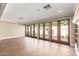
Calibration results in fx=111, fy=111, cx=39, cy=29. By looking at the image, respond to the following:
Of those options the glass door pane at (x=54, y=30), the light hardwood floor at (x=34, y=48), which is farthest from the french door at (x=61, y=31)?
the light hardwood floor at (x=34, y=48)

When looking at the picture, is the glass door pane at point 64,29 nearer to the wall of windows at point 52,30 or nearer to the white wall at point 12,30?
the wall of windows at point 52,30

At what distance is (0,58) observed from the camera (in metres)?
1.82

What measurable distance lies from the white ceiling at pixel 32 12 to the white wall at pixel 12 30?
0.16m

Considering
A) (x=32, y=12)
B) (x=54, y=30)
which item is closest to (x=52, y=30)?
(x=54, y=30)

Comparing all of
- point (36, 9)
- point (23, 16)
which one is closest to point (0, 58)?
point (23, 16)

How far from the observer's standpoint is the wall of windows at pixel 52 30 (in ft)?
7.16

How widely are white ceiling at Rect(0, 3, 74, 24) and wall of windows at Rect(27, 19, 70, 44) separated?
0.49ft

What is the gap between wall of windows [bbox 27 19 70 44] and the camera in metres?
2.18

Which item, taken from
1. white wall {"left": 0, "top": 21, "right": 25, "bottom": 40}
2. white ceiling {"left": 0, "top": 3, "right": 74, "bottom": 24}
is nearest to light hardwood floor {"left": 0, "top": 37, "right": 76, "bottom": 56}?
white wall {"left": 0, "top": 21, "right": 25, "bottom": 40}

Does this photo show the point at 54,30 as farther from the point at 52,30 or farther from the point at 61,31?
the point at 61,31

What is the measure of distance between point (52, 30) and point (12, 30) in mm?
959

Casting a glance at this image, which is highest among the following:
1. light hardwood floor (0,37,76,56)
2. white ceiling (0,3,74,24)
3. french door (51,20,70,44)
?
white ceiling (0,3,74,24)

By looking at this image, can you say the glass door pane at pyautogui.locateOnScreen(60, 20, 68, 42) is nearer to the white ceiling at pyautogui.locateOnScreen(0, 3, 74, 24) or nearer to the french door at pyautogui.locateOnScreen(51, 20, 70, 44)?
the french door at pyautogui.locateOnScreen(51, 20, 70, 44)

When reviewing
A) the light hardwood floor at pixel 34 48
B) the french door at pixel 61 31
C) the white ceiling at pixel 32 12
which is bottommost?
the light hardwood floor at pixel 34 48
